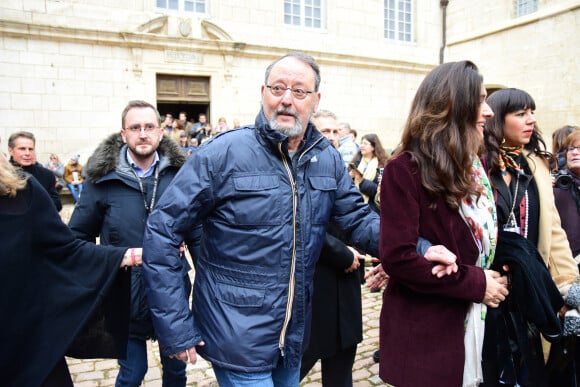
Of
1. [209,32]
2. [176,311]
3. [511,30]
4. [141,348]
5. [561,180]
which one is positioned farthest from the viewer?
[511,30]

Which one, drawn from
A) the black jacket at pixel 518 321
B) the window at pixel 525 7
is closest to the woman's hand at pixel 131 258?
the black jacket at pixel 518 321

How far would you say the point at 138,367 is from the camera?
295 centimetres

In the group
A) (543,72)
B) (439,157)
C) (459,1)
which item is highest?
(459,1)

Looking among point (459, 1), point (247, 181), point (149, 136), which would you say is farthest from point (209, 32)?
point (247, 181)

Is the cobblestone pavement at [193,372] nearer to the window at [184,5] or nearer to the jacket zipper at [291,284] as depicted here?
the jacket zipper at [291,284]

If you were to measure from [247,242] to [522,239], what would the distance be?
1.33 meters

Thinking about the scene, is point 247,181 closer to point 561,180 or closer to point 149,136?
point 149,136

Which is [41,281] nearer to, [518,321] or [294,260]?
[294,260]

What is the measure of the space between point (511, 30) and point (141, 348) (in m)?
18.3

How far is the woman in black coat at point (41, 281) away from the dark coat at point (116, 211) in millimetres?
416

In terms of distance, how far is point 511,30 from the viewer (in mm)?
16953

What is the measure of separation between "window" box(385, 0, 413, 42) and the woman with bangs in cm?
1687

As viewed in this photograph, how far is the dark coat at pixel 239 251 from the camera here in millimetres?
1938

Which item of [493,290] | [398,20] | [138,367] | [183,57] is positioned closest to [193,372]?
[138,367]
